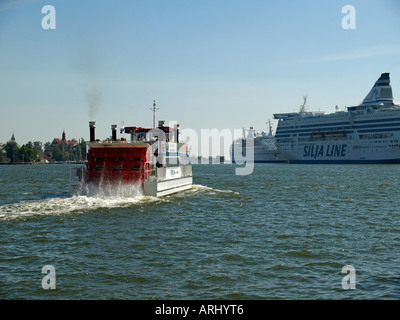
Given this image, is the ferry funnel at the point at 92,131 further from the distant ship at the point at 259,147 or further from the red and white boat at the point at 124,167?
the distant ship at the point at 259,147

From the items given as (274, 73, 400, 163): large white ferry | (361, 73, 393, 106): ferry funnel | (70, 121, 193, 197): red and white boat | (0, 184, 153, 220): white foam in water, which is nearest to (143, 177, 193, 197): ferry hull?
(70, 121, 193, 197): red and white boat

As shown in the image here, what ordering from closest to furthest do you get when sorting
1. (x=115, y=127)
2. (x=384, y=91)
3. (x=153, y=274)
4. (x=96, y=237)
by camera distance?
(x=153, y=274)
(x=96, y=237)
(x=115, y=127)
(x=384, y=91)

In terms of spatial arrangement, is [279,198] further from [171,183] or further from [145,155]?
[145,155]

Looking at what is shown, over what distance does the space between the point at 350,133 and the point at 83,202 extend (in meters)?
107

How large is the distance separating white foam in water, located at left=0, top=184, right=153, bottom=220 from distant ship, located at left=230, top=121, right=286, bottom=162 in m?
122

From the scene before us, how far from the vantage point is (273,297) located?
11.2 m

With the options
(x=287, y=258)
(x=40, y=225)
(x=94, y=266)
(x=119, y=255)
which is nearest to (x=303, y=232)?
(x=287, y=258)

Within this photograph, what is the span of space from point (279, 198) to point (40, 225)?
19.5 metres

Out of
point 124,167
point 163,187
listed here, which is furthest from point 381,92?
point 124,167

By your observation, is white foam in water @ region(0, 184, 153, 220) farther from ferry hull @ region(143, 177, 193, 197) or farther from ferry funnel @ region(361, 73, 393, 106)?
ferry funnel @ region(361, 73, 393, 106)

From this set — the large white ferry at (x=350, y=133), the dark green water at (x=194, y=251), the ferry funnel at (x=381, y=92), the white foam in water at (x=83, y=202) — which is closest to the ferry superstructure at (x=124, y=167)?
the white foam in water at (x=83, y=202)

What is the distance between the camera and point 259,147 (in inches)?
6230

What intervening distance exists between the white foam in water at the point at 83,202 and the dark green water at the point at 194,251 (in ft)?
0.36

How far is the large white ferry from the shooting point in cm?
11388
